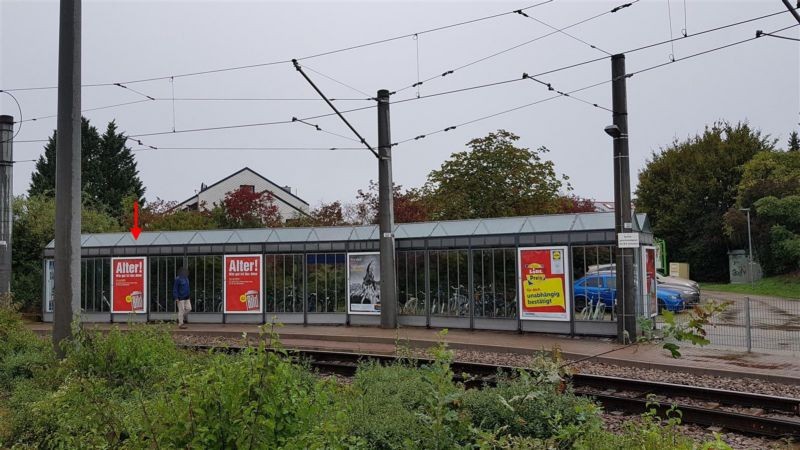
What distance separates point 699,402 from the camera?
33.5 ft

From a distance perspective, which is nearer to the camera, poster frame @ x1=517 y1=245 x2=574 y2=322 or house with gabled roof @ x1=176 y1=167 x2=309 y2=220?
poster frame @ x1=517 y1=245 x2=574 y2=322

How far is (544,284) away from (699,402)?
7.89m

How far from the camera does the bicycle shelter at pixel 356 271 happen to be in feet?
58.3

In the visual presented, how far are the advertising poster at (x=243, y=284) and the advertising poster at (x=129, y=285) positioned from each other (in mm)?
3207

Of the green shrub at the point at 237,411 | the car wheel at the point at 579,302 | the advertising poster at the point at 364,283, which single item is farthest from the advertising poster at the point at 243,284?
the green shrub at the point at 237,411

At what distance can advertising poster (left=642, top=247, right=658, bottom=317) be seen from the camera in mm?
17906

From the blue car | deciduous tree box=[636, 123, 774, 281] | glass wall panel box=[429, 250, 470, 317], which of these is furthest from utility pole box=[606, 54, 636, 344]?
deciduous tree box=[636, 123, 774, 281]

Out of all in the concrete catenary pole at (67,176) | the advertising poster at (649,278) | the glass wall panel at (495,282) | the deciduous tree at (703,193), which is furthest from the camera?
the deciduous tree at (703,193)

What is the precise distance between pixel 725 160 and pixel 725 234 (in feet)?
22.0

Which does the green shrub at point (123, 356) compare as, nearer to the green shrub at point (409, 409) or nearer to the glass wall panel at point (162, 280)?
the green shrub at point (409, 409)

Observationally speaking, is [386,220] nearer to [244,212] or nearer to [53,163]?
[244,212]

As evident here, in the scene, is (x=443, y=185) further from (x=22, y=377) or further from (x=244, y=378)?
(x=244, y=378)

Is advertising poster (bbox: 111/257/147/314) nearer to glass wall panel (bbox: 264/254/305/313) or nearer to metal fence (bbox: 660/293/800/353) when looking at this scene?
glass wall panel (bbox: 264/254/305/313)

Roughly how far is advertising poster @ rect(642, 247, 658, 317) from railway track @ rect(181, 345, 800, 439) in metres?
7.11
